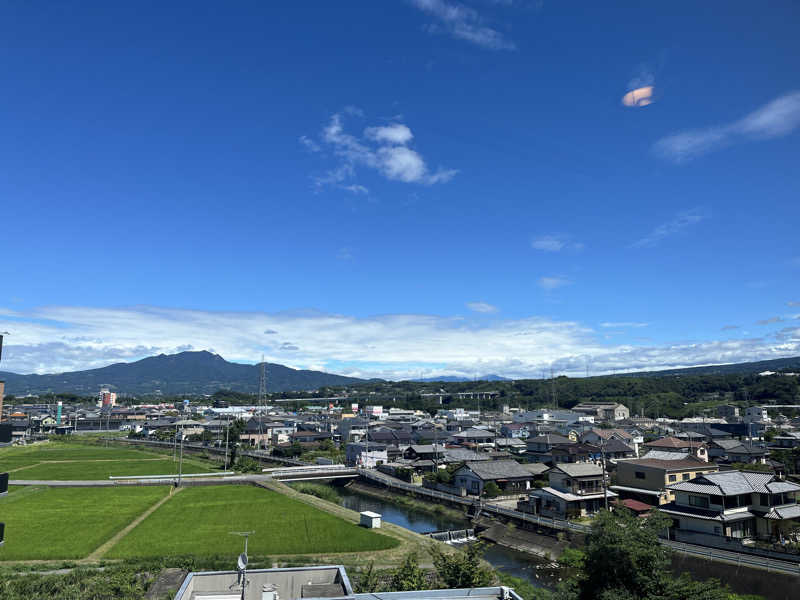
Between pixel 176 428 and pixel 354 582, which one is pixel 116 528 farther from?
pixel 176 428

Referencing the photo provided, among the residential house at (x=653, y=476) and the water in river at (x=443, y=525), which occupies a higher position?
the residential house at (x=653, y=476)

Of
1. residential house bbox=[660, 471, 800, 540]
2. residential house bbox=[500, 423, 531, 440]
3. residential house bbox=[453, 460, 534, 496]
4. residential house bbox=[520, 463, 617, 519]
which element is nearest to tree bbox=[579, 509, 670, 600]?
residential house bbox=[660, 471, 800, 540]

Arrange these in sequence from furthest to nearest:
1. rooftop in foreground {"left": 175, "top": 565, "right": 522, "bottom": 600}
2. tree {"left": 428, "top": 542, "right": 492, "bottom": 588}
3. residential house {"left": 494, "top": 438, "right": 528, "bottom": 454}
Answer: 1. residential house {"left": 494, "top": 438, "right": 528, "bottom": 454}
2. tree {"left": 428, "top": 542, "right": 492, "bottom": 588}
3. rooftop in foreground {"left": 175, "top": 565, "right": 522, "bottom": 600}

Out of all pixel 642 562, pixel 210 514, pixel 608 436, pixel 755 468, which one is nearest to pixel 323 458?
pixel 210 514

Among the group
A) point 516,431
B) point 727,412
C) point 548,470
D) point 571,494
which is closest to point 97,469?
point 548,470

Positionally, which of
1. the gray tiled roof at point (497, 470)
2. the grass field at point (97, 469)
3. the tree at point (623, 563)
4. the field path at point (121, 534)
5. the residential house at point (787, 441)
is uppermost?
the tree at point (623, 563)

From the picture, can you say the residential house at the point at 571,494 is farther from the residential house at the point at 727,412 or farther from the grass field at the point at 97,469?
the residential house at the point at 727,412

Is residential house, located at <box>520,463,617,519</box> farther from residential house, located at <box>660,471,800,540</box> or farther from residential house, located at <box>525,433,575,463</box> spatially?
residential house, located at <box>525,433,575,463</box>

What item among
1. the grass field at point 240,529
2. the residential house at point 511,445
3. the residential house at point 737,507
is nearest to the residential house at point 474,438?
the residential house at point 511,445
